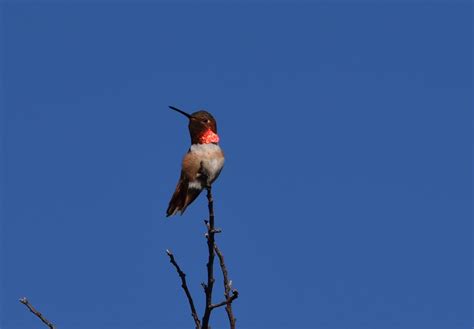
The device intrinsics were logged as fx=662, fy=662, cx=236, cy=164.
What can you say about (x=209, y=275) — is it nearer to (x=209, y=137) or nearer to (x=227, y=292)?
(x=227, y=292)

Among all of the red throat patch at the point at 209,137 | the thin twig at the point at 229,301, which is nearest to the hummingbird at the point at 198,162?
the red throat patch at the point at 209,137

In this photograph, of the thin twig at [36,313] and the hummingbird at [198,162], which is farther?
the hummingbird at [198,162]

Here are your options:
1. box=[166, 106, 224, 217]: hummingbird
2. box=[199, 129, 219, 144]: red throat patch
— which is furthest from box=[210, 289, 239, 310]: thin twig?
box=[199, 129, 219, 144]: red throat patch

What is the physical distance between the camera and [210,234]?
436 cm

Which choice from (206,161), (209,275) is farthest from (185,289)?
(206,161)

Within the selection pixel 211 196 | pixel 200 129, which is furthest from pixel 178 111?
pixel 211 196

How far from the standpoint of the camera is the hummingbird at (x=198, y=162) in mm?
6355

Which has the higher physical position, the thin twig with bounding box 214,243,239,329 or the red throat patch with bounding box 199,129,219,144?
the red throat patch with bounding box 199,129,219,144

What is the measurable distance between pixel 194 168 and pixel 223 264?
2119 mm

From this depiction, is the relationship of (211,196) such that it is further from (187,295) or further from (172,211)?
(172,211)

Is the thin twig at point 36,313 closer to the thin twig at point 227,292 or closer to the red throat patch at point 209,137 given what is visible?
the thin twig at point 227,292

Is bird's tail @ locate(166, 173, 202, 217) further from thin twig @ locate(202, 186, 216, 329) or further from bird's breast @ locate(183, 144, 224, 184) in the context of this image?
thin twig @ locate(202, 186, 216, 329)

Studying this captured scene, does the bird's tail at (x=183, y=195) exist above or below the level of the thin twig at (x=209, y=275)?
above

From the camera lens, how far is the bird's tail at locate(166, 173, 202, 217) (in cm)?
647
